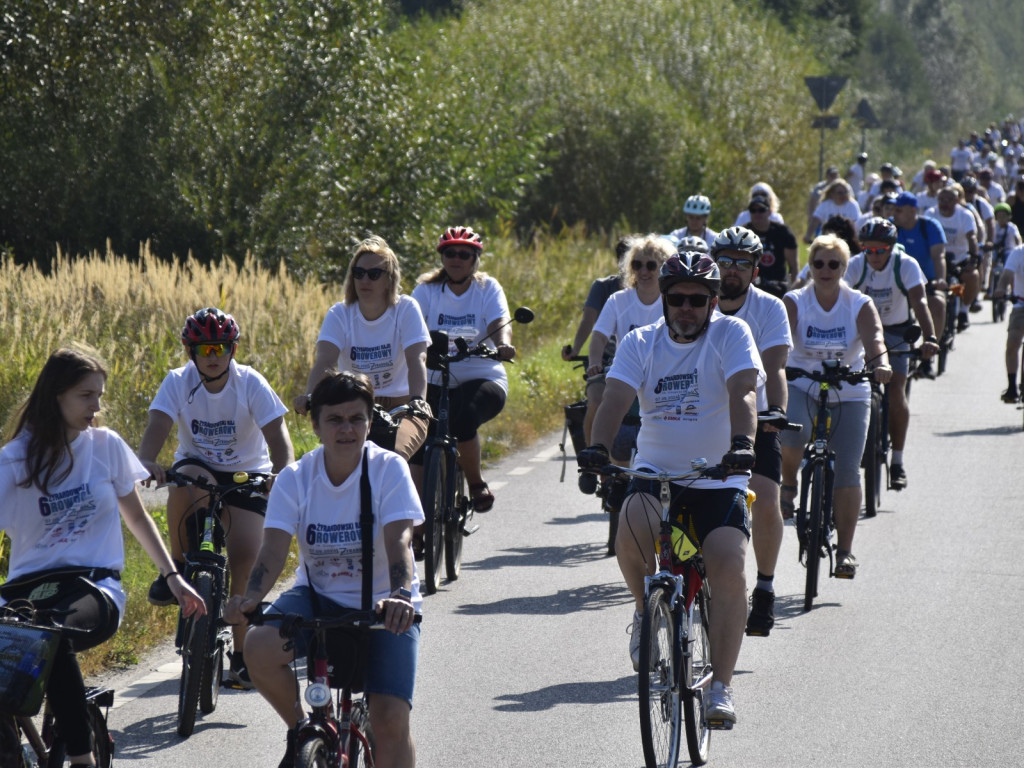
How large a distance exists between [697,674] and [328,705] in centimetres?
186

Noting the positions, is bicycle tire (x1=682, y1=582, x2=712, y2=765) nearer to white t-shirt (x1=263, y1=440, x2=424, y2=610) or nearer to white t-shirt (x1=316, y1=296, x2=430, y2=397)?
white t-shirt (x1=263, y1=440, x2=424, y2=610)

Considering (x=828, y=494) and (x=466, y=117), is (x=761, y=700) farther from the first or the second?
(x=466, y=117)

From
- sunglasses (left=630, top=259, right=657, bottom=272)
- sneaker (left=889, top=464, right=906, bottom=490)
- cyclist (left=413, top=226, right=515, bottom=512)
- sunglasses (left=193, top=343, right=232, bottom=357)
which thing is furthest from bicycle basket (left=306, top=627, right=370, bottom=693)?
sneaker (left=889, top=464, right=906, bottom=490)

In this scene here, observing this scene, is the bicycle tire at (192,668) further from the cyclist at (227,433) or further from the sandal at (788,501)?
the sandal at (788,501)

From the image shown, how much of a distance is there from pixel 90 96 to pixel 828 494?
13.1m

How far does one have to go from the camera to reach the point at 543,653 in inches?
319

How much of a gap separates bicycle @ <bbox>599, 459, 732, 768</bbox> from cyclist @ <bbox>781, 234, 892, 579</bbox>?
338cm

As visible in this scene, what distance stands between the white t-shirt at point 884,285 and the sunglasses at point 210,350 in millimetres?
6311

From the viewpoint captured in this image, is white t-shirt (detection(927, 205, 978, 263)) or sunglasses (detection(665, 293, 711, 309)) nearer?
sunglasses (detection(665, 293, 711, 309))

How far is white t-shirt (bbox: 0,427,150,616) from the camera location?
18.6ft

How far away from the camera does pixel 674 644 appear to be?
604 centimetres

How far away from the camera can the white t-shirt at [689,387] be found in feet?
21.2

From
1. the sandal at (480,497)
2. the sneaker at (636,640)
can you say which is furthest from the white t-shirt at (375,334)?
the sneaker at (636,640)

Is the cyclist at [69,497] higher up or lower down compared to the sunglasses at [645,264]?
lower down
